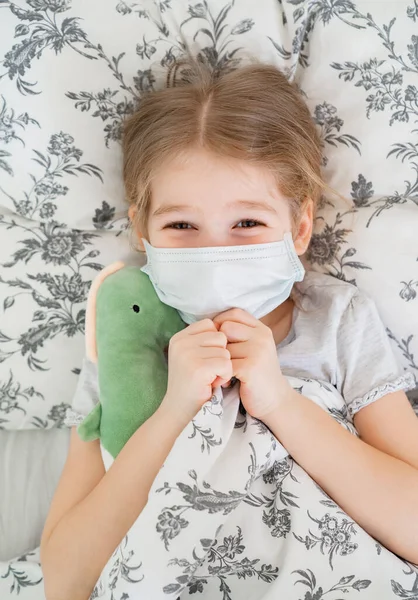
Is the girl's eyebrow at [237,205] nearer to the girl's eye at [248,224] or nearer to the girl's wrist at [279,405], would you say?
the girl's eye at [248,224]

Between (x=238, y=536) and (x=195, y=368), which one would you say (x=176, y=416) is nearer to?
(x=195, y=368)

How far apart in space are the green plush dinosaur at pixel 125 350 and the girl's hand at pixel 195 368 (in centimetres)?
8

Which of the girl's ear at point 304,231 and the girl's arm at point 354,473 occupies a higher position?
the girl's ear at point 304,231

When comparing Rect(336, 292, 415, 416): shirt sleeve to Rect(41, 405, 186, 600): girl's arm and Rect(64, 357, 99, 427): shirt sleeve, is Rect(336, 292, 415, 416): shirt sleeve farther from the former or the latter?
Rect(64, 357, 99, 427): shirt sleeve

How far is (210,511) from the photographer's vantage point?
2.54 feet

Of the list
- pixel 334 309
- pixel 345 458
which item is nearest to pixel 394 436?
pixel 345 458

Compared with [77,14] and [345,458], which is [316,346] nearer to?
[345,458]

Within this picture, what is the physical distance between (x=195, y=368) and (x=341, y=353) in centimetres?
33

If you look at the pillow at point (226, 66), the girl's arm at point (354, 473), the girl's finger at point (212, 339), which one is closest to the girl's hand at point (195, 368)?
the girl's finger at point (212, 339)

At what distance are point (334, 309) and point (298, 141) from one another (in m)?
0.31

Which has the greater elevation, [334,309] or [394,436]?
[334,309]

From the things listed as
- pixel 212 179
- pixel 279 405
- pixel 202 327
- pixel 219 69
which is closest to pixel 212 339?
pixel 202 327

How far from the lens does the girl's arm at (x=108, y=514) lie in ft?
2.81

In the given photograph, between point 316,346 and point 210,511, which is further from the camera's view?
point 316,346
